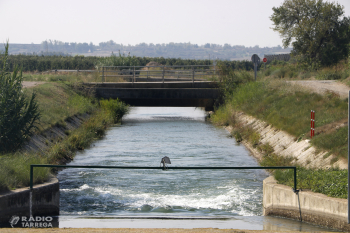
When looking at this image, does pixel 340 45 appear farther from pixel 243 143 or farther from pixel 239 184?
pixel 239 184

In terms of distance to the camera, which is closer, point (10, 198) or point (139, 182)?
point (10, 198)

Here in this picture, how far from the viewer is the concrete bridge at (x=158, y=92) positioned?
116 feet

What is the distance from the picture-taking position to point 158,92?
1394 inches

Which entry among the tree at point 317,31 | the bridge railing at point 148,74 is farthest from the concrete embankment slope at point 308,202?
the tree at point 317,31

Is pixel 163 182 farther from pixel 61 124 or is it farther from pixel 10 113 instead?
pixel 61 124

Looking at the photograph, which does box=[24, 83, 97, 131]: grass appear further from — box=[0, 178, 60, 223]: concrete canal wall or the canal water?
box=[0, 178, 60, 223]: concrete canal wall

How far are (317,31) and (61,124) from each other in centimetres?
2715

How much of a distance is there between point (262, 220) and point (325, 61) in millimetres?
32260

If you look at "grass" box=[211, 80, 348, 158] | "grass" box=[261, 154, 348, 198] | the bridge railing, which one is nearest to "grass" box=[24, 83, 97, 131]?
the bridge railing

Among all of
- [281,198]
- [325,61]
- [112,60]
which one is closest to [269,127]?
[281,198]

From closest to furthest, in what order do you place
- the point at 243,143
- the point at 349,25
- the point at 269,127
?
1. the point at 269,127
2. the point at 243,143
3. the point at 349,25

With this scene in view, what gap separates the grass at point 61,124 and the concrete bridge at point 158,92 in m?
1.20

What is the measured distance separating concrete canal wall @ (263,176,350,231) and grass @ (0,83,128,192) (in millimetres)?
5554

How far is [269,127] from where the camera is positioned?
2148 centimetres
